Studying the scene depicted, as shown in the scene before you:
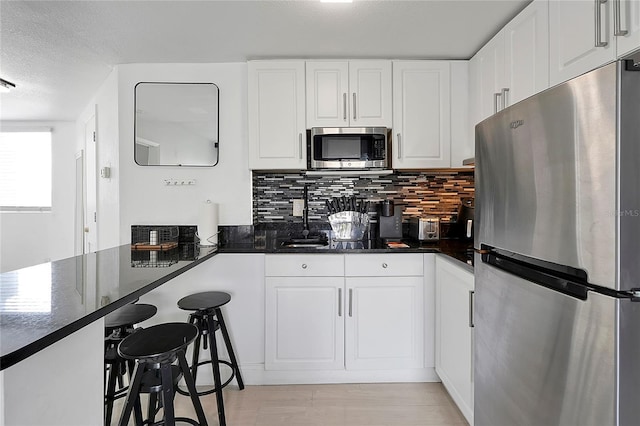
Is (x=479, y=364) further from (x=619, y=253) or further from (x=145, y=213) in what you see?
(x=145, y=213)

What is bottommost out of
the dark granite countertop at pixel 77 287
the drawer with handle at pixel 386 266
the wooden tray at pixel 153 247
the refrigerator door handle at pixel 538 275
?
the drawer with handle at pixel 386 266

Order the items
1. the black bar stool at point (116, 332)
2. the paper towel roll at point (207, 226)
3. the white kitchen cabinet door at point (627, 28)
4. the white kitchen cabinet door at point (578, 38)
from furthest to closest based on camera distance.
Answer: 1. the paper towel roll at point (207, 226)
2. the black bar stool at point (116, 332)
3. the white kitchen cabinet door at point (578, 38)
4. the white kitchen cabinet door at point (627, 28)

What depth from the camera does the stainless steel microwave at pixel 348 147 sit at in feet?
8.22

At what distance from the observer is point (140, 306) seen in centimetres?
186

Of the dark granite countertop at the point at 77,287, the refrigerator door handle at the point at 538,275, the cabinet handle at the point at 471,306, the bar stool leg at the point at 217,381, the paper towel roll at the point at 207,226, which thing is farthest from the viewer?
the paper towel roll at the point at 207,226

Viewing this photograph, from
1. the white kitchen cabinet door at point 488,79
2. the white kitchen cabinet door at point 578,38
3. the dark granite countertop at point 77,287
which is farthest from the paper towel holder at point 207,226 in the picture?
the white kitchen cabinet door at point 578,38

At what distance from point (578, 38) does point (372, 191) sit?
1728 millimetres

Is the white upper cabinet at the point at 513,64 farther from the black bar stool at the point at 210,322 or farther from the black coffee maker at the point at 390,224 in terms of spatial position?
the black bar stool at the point at 210,322

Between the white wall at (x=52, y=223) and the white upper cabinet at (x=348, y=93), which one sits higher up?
the white upper cabinet at (x=348, y=93)

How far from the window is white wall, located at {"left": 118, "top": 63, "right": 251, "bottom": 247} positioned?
3004mm

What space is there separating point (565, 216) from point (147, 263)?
1716 mm

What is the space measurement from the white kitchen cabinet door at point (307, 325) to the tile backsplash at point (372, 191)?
0.73 metres

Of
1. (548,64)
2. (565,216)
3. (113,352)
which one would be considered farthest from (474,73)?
(113,352)

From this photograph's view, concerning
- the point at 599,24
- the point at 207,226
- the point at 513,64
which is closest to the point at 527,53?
the point at 513,64
